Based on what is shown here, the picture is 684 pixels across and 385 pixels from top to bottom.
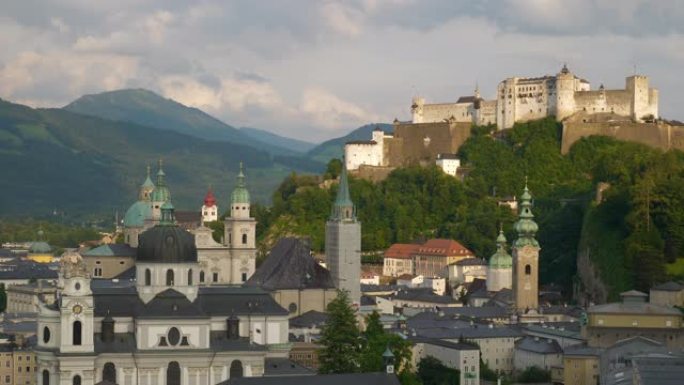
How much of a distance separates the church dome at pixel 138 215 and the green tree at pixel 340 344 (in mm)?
39479

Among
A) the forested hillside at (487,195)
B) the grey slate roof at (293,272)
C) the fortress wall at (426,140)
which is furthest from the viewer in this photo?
the fortress wall at (426,140)

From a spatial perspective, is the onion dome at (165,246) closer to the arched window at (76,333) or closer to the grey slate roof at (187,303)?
the grey slate roof at (187,303)

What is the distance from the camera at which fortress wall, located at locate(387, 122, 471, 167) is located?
130 meters

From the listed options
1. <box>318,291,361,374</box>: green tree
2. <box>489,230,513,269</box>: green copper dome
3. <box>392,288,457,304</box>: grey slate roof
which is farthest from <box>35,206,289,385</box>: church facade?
<box>489,230,513,269</box>: green copper dome

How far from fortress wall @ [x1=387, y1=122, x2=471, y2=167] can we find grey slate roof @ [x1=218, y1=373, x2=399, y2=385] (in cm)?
7304

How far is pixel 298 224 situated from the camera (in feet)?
401

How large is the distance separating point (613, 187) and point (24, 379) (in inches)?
1672

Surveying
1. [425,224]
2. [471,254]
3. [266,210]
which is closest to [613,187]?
[471,254]

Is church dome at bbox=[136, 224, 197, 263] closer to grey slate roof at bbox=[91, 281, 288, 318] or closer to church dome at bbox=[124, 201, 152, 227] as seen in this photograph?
grey slate roof at bbox=[91, 281, 288, 318]

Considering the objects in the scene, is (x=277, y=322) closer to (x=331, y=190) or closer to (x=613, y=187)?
(x=613, y=187)

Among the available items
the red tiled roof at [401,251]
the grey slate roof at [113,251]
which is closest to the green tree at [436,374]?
the grey slate roof at [113,251]

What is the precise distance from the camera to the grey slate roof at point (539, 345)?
79938mm

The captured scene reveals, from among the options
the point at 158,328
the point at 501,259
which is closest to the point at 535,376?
the point at 158,328

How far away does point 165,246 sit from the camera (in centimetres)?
6925
